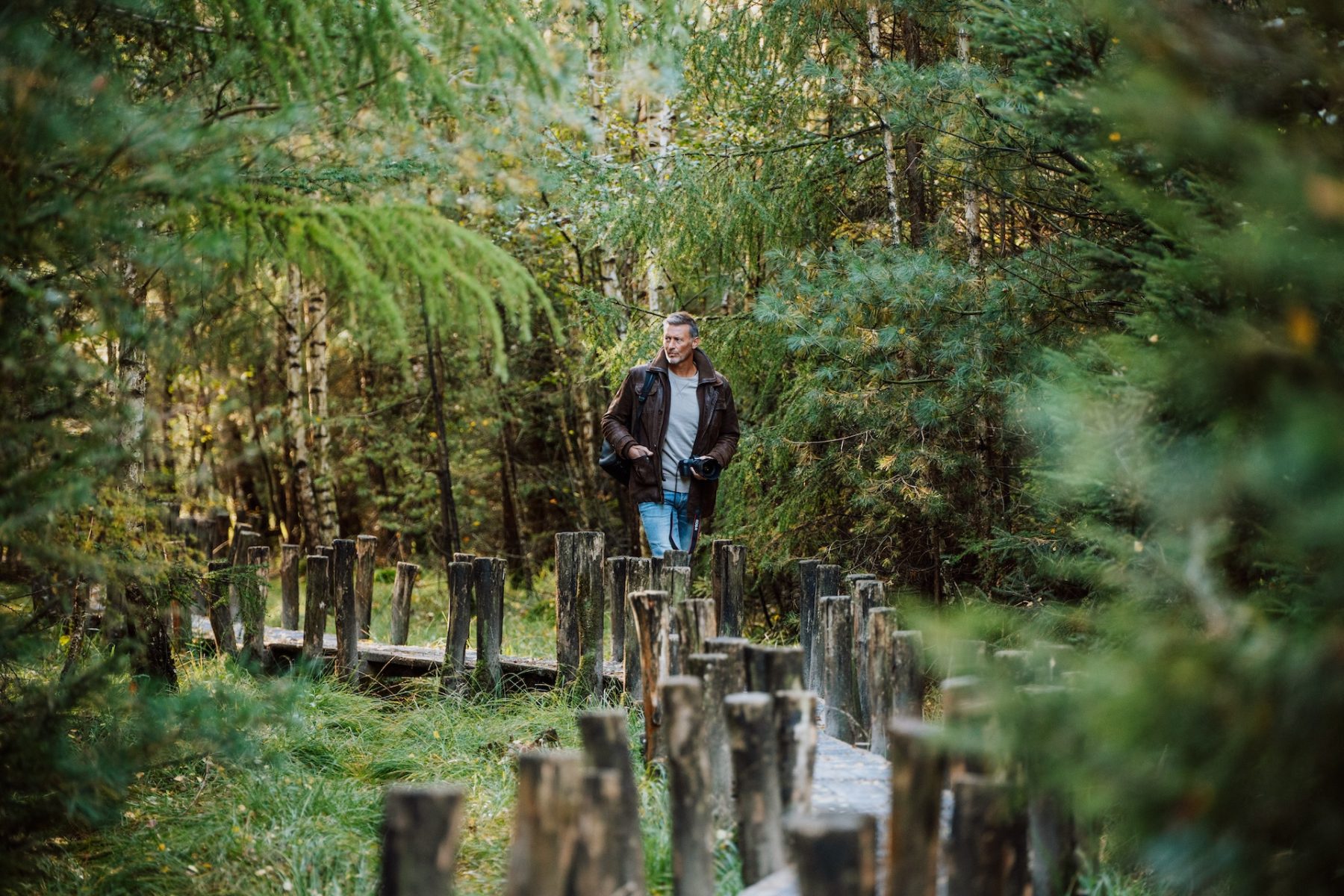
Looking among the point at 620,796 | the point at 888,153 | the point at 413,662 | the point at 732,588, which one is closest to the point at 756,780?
the point at 620,796

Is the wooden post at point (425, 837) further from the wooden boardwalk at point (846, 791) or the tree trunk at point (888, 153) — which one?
the tree trunk at point (888, 153)

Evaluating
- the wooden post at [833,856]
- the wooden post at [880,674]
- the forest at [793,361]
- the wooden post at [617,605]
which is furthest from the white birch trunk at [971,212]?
the wooden post at [833,856]

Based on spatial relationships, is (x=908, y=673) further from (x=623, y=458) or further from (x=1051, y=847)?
(x=623, y=458)

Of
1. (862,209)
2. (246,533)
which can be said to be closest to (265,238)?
(246,533)

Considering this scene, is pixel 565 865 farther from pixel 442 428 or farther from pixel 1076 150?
pixel 442 428

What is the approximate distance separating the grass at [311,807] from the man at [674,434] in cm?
136

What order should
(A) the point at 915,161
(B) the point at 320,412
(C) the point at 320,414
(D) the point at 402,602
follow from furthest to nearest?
(B) the point at 320,412
(C) the point at 320,414
(D) the point at 402,602
(A) the point at 915,161

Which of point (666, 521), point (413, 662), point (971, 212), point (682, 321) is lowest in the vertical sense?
point (413, 662)

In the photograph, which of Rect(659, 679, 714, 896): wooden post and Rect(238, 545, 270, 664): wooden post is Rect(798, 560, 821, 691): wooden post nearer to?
Rect(659, 679, 714, 896): wooden post

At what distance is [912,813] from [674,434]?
4238mm

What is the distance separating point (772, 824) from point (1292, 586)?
1581 mm

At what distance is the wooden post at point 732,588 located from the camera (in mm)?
5770

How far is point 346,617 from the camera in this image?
20.3 feet

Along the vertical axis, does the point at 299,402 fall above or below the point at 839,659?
above
